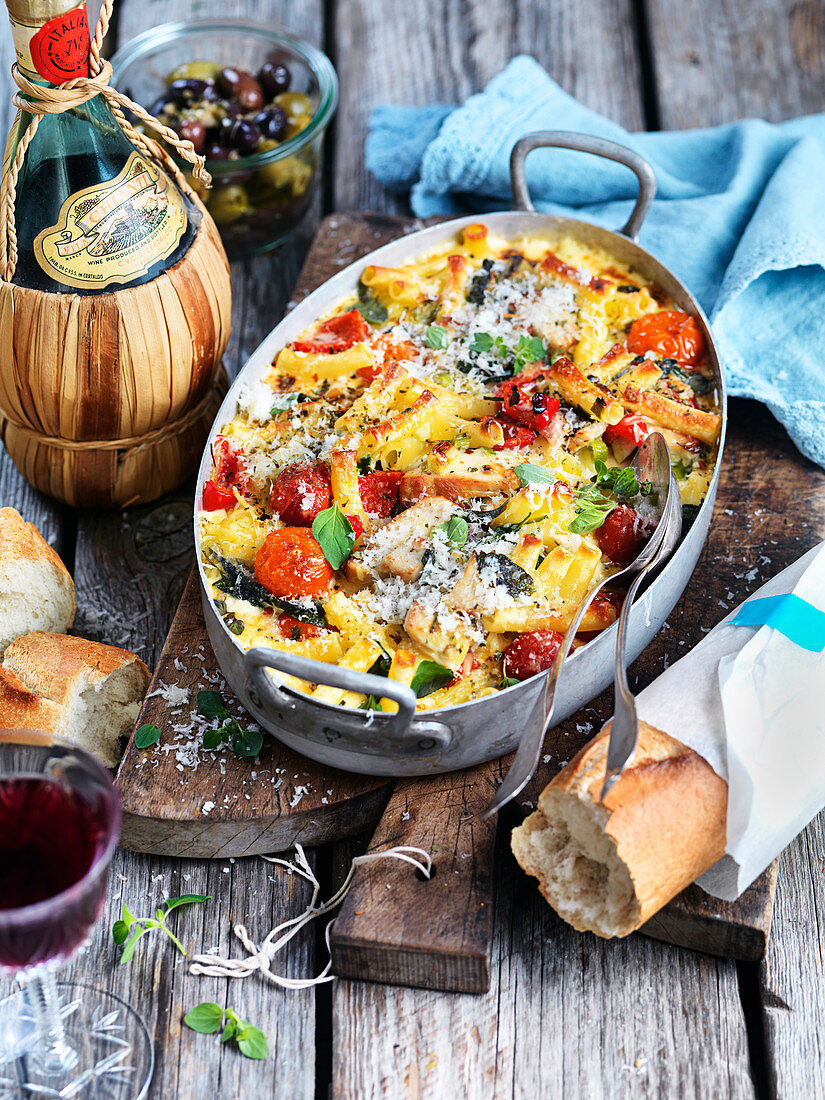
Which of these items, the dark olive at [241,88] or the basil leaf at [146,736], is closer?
the basil leaf at [146,736]

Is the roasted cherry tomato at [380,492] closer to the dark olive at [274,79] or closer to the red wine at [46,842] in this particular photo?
the red wine at [46,842]

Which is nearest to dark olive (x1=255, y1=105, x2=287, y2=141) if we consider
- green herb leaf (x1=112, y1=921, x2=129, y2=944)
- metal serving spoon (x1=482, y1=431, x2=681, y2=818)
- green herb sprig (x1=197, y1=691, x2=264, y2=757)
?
metal serving spoon (x1=482, y1=431, x2=681, y2=818)

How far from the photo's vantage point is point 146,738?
7.57ft

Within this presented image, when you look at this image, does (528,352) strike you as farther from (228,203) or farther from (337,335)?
(228,203)

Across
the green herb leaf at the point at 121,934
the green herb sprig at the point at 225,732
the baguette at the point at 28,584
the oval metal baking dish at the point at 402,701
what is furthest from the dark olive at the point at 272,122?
the green herb leaf at the point at 121,934

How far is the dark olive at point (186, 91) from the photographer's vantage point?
332cm

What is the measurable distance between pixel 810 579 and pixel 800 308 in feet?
3.60

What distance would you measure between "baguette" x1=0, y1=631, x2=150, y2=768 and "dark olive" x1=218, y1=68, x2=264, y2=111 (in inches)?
72.0

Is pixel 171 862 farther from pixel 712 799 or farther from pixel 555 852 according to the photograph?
pixel 712 799

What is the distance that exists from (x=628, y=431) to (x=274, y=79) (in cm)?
178

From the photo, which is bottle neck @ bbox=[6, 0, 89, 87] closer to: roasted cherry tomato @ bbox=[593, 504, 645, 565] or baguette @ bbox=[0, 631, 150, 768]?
baguette @ bbox=[0, 631, 150, 768]

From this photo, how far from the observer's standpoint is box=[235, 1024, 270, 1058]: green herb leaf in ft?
6.64

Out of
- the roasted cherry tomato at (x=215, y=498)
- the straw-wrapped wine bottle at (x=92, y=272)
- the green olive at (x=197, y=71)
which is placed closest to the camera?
the straw-wrapped wine bottle at (x=92, y=272)

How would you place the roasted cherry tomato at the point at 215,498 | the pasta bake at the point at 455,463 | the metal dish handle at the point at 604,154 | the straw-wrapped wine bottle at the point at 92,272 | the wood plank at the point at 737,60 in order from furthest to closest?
the wood plank at the point at 737,60, the metal dish handle at the point at 604,154, the roasted cherry tomato at the point at 215,498, the straw-wrapped wine bottle at the point at 92,272, the pasta bake at the point at 455,463
